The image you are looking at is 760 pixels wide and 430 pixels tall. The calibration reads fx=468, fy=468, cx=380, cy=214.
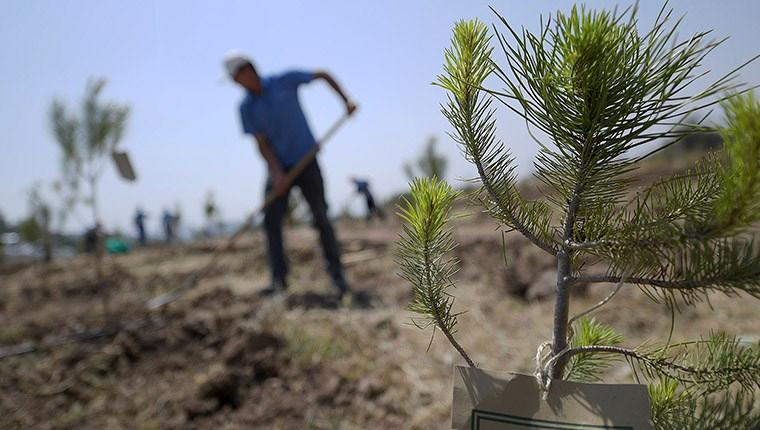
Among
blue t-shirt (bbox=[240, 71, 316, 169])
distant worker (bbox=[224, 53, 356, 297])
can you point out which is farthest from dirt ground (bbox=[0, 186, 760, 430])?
blue t-shirt (bbox=[240, 71, 316, 169])

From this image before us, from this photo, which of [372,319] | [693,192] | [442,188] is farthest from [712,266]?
[372,319]

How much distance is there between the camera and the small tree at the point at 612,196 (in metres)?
0.59

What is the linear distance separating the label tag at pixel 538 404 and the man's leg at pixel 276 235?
381cm

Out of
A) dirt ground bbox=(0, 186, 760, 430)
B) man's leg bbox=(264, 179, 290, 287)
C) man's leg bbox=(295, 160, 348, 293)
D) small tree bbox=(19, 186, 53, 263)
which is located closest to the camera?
dirt ground bbox=(0, 186, 760, 430)

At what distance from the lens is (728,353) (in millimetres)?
781

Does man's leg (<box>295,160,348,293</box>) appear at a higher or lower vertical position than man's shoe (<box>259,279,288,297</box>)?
higher

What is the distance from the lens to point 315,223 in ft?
14.6

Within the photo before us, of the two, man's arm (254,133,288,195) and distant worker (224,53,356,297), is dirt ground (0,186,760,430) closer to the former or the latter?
distant worker (224,53,356,297)

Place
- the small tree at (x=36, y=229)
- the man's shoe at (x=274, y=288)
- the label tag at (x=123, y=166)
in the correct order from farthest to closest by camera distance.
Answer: the small tree at (x=36, y=229) < the man's shoe at (x=274, y=288) < the label tag at (x=123, y=166)

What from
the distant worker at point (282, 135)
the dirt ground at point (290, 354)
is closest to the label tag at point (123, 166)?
the distant worker at point (282, 135)

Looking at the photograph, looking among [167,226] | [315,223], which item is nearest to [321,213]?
[315,223]

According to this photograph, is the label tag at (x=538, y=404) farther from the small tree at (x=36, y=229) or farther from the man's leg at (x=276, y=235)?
the small tree at (x=36, y=229)

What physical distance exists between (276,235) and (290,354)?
2.07m

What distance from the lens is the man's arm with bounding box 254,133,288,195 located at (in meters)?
4.12
